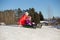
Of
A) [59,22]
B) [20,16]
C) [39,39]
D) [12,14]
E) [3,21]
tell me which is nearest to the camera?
[39,39]

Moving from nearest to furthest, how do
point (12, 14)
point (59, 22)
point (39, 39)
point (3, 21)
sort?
Answer: point (39, 39) < point (3, 21) < point (12, 14) < point (59, 22)

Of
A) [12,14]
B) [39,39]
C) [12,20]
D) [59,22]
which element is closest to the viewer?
[39,39]

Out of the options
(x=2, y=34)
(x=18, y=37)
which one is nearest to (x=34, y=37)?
(x=18, y=37)

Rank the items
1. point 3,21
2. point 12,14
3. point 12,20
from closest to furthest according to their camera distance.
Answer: point 3,21 → point 12,20 → point 12,14

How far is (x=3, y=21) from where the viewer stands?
2.14 meters

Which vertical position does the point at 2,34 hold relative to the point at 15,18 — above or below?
below

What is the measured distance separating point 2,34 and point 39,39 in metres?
0.44

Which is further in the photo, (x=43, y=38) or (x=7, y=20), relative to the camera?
(x=7, y=20)

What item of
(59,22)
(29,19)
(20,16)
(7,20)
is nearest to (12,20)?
(7,20)

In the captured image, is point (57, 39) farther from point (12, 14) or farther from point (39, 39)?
point (12, 14)

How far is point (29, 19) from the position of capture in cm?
275

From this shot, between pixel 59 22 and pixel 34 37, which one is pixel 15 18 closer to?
pixel 34 37

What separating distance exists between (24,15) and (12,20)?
42 cm

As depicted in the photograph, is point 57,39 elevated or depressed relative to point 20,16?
depressed
